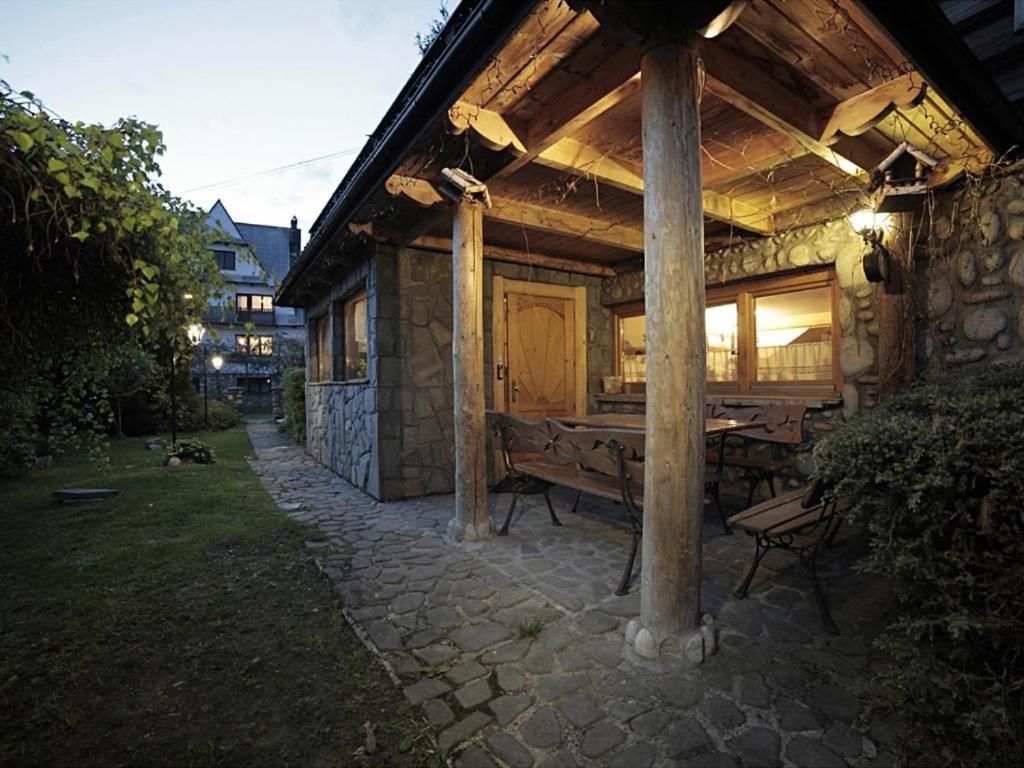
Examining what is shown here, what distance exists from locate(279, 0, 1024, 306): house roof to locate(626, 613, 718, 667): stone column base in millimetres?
2676

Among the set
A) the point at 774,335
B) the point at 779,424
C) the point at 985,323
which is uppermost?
the point at 774,335

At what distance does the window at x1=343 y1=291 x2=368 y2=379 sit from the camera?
252 inches

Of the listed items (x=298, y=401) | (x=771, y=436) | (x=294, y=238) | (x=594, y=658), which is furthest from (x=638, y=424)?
(x=294, y=238)

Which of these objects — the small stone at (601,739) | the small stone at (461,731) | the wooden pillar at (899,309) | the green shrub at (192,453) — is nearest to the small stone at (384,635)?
the small stone at (461,731)

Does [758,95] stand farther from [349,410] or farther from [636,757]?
[349,410]

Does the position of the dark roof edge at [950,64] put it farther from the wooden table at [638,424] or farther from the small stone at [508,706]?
the small stone at [508,706]

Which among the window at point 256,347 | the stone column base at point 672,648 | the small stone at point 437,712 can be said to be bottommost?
the small stone at point 437,712

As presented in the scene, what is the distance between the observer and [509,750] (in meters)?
1.59

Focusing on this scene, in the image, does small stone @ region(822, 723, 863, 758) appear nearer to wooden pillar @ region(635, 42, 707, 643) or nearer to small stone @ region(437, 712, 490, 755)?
wooden pillar @ region(635, 42, 707, 643)

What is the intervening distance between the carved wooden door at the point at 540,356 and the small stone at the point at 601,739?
14.1 ft

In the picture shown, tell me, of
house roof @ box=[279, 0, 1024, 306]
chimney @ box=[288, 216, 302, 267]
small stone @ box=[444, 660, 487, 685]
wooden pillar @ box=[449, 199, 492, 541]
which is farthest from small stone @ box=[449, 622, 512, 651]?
chimney @ box=[288, 216, 302, 267]

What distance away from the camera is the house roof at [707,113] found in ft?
7.48

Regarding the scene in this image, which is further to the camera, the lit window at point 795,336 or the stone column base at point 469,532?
the lit window at point 795,336

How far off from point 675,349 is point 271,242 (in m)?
33.6
